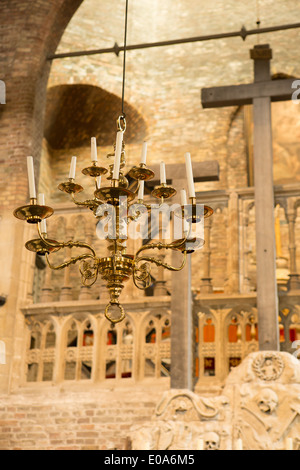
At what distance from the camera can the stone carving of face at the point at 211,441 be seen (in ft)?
17.6

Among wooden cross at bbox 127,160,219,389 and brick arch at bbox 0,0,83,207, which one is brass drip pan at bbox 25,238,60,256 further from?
brick arch at bbox 0,0,83,207

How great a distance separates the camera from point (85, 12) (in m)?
11.7

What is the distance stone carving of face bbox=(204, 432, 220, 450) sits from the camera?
5.37m

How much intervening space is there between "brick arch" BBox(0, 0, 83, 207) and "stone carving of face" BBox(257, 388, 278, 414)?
3.66 m

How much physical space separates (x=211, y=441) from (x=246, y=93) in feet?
10.8

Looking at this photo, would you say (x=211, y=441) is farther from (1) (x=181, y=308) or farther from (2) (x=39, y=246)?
(2) (x=39, y=246)

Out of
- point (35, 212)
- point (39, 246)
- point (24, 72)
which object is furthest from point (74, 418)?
point (24, 72)

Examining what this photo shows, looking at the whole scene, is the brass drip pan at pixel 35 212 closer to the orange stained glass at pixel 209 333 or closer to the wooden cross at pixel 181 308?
the wooden cross at pixel 181 308

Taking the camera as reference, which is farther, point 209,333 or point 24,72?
point 209,333

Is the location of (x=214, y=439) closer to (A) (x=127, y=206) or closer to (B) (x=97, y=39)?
(A) (x=127, y=206)

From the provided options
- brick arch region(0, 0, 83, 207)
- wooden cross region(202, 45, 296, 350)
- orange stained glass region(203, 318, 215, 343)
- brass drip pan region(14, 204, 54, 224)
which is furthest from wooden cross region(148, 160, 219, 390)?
brass drip pan region(14, 204, 54, 224)

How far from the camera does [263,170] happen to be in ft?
21.1
